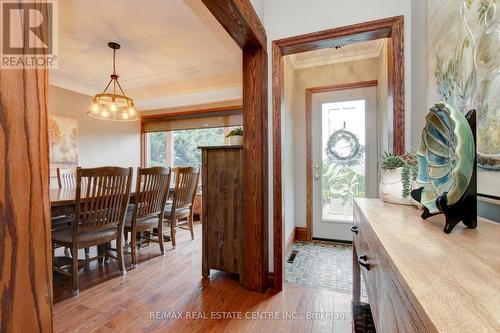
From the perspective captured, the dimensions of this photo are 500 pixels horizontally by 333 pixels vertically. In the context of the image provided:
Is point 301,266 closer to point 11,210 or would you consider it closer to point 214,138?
point 11,210

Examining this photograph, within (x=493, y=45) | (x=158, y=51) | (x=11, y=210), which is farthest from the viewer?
(x=158, y=51)

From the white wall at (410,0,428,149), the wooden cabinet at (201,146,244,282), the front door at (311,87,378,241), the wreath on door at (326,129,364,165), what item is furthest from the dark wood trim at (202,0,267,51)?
the wreath on door at (326,129,364,165)

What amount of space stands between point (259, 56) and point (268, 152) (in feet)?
2.50

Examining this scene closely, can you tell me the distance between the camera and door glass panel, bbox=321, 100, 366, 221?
2.90m

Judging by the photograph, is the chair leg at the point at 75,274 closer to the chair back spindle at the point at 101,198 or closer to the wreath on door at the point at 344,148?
the chair back spindle at the point at 101,198

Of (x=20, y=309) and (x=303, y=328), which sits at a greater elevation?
(x=20, y=309)

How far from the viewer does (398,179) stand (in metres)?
1.13

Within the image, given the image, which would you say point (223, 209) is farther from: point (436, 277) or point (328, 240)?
point (436, 277)

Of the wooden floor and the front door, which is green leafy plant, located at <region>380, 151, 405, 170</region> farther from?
the front door

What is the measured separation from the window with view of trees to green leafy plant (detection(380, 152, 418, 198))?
3.56 m

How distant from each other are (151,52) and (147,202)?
1953mm

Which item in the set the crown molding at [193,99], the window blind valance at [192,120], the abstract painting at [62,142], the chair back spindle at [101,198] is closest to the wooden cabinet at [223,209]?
the chair back spindle at [101,198]

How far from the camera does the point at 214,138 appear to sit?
457 cm

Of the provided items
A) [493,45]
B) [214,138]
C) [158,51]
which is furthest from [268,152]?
[214,138]
